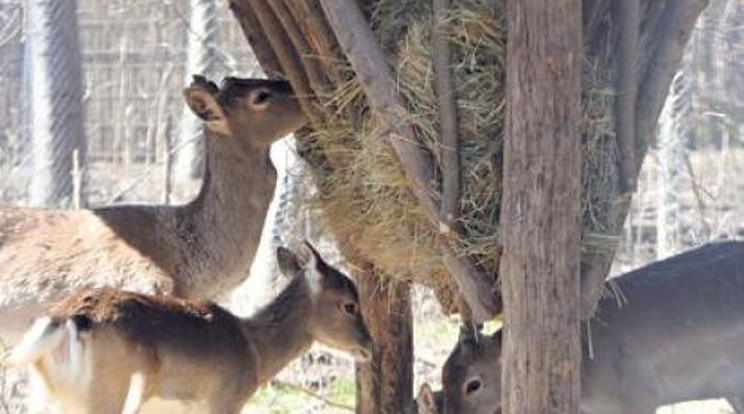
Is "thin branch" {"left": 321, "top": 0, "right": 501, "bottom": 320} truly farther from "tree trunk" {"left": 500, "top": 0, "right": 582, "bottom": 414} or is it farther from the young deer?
the young deer

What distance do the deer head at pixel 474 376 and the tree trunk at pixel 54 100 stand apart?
5.19 m

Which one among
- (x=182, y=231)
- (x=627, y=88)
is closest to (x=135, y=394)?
(x=182, y=231)

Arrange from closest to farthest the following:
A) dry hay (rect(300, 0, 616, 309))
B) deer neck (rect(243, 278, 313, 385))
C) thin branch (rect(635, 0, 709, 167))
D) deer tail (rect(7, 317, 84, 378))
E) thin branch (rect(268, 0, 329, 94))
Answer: dry hay (rect(300, 0, 616, 309)) < thin branch (rect(635, 0, 709, 167)) < deer tail (rect(7, 317, 84, 378)) < thin branch (rect(268, 0, 329, 94)) < deer neck (rect(243, 278, 313, 385))

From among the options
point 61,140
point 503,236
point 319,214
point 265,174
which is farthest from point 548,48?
point 61,140

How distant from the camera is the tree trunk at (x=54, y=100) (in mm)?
12734

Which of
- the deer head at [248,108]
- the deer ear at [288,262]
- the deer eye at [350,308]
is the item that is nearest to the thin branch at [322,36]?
the deer head at [248,108]

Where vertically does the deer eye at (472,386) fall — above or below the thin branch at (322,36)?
below

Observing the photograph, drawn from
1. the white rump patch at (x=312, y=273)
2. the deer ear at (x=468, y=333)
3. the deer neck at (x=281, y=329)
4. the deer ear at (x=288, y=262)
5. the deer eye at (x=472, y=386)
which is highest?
the deer ear at (x=288, y=262)

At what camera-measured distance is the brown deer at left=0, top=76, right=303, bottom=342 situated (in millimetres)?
8422

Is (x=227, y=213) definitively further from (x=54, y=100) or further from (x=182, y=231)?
(x=54, y=100)

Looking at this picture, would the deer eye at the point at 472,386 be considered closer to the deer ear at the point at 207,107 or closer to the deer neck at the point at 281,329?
the deer neck at the point at 281,329

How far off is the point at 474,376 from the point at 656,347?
1.17 metres

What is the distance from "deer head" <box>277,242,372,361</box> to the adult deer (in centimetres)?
59

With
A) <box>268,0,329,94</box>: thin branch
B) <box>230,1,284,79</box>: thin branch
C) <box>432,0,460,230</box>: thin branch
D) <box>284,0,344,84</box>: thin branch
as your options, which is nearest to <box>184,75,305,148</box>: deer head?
<box>230,1,284,79</box>: thin branch
